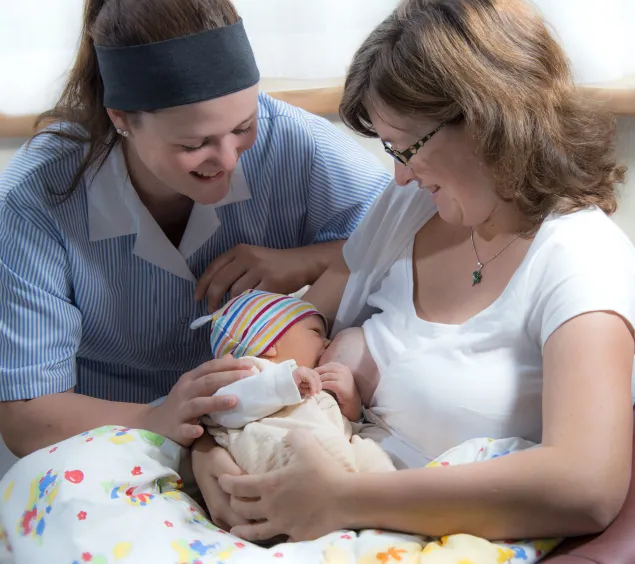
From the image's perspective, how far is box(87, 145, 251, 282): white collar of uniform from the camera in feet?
6.22

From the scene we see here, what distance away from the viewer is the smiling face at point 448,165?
5.18ft

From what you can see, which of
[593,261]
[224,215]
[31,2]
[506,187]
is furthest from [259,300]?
[31,2]

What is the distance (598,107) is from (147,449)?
41.5 inches

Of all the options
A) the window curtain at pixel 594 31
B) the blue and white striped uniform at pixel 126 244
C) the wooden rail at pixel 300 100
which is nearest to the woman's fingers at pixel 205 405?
the blue and white striped uniform at pixel 126 244

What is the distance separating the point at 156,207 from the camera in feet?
6.51

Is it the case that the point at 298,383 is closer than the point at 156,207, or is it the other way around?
the point at 298,383

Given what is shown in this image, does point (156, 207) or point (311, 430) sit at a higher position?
point (156, 207)

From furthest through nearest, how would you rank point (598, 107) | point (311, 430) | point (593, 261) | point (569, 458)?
1. point (598, 107)
2. point (311, 430)
3. point (593, 261)
4. point (569, 458)

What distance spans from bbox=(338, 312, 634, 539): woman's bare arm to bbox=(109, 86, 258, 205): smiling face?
2.26ft

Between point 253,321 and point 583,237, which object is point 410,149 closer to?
point 583,237

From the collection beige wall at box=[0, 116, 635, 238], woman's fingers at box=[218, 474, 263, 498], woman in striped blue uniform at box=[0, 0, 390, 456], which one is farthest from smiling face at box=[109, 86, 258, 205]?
beige wall at box=[0, 116, 635, 238]

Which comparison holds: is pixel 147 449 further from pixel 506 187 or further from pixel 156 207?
pixel 506 187

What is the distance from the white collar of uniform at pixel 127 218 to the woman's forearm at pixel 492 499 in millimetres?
760

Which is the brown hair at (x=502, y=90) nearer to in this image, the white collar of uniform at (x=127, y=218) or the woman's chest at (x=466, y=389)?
the woman's chest at (x=466, y=389)
